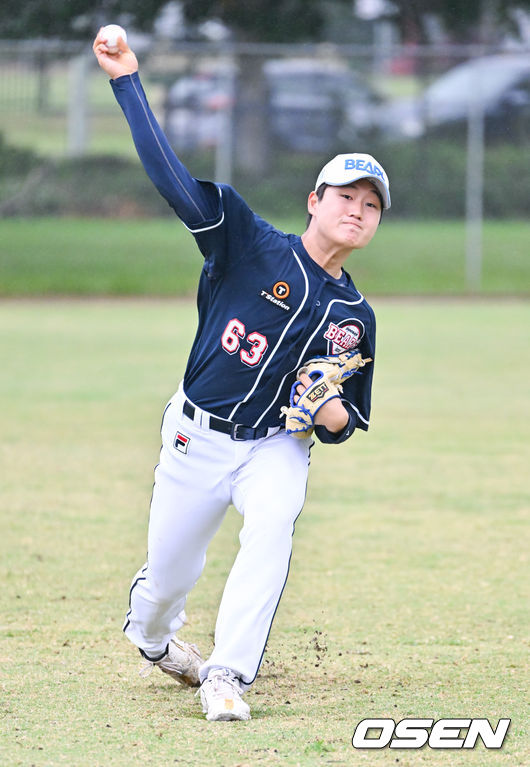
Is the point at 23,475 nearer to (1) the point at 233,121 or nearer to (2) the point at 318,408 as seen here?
(2) the point at 318,408

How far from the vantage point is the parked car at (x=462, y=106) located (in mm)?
20859

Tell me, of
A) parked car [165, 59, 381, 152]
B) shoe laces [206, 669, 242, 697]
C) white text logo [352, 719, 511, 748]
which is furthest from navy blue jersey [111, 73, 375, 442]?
parked car [165, 59, 381, 152]

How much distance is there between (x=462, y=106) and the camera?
20.9 m

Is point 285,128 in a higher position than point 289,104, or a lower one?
lower

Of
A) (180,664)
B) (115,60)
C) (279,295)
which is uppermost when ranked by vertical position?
(115,60)

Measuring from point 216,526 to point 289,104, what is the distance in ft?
56.4

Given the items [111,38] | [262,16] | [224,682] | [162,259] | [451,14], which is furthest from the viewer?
[451,14]

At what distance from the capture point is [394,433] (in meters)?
10.0

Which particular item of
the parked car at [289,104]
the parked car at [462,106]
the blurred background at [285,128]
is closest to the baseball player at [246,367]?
the blurred background at [285,128]

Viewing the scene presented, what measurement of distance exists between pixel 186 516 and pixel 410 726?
0.99 meters

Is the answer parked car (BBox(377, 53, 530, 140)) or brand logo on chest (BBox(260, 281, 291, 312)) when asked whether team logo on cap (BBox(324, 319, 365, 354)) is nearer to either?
brand logo on chest (BBox(260, 281, 291, 312))

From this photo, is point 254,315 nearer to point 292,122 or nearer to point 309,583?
point 309,583

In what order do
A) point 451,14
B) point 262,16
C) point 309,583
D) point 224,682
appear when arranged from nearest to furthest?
point 224,682 < point 309,583 < point 262,16 < point 451,14

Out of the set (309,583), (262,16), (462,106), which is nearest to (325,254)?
(309,583)
